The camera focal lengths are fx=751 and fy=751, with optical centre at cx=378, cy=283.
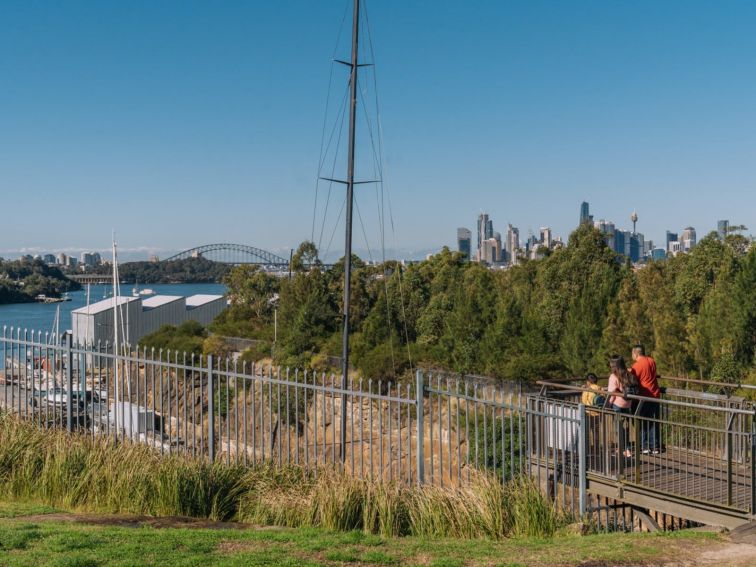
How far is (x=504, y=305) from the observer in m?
31.1

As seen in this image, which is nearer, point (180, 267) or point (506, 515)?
point (506, 515)

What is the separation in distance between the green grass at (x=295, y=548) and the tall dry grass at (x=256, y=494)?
20.6 inches

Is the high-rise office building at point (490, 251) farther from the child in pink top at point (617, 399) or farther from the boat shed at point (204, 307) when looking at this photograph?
the child in pink top at point (617, 399)

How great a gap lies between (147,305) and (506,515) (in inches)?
2450

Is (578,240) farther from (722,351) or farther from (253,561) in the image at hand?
(253,561)

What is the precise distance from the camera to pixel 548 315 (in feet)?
109

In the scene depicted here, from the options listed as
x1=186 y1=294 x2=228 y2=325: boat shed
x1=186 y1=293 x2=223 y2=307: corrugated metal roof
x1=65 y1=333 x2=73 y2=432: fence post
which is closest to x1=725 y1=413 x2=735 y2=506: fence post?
x1=65 y1=333 x2=73 y2=432: fence post

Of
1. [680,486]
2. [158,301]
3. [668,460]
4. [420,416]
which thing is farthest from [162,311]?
[680,486]

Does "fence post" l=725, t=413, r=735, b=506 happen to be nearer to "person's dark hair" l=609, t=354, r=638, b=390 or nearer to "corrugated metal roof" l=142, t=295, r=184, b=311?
"person's dark hair" l=609, t=354, r=638, b=390

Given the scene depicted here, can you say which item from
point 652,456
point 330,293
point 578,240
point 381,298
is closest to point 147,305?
point 330,293

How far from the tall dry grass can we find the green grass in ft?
1.72

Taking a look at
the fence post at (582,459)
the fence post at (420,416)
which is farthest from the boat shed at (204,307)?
the fence post at (582,459)

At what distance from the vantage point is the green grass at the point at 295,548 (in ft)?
19.5

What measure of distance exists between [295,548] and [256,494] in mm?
2150
